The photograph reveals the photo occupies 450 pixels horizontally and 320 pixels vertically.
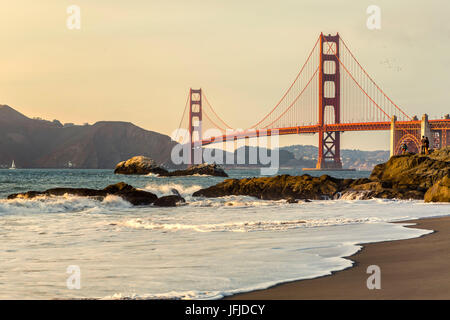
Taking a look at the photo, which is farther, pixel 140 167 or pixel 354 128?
pixel 140 167

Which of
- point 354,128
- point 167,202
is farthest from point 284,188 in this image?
point 354,128

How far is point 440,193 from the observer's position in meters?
20.1

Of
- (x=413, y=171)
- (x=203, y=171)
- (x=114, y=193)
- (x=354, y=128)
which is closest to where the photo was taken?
(x=114, y=193)

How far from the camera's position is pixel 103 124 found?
645 ft

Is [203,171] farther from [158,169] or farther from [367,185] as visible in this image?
[367,185]

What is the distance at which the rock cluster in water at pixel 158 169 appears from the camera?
266 feet

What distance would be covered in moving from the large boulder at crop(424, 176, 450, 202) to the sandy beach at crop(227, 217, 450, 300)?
39.6 feet

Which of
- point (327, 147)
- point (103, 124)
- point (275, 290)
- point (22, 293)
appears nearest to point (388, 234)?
point (275, 290)

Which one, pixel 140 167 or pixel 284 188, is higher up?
pixel 284 188

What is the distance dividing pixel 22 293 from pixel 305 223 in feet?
27.9

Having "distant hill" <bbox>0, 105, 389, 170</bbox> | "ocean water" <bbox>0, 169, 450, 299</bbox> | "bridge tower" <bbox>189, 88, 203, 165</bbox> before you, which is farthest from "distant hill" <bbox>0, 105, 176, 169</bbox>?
"ocean water" <bbox>0, 169, 450, 299</bbox>

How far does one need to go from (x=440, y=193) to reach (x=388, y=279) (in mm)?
15245

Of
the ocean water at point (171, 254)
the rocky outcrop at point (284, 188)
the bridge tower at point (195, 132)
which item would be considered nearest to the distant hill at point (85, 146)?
the bridge tower at point (195, 132)
